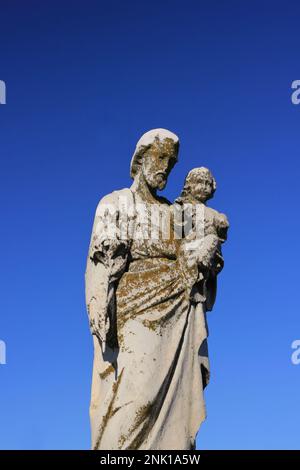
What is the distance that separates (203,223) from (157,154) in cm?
109

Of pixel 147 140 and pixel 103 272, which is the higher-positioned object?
pixel 147 140

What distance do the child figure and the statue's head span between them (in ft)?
1.08

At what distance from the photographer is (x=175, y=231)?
37.1 feet

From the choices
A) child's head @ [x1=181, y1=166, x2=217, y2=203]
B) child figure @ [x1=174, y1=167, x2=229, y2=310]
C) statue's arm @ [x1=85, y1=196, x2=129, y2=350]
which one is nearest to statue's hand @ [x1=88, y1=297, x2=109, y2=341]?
statue's arm @ [x1=85, y1=196, x2=129, y2=350]

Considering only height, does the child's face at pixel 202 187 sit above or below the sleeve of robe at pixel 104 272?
above

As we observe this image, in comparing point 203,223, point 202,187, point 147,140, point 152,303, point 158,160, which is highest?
point 147,140

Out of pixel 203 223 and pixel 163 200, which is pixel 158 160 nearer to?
pixel 163 200

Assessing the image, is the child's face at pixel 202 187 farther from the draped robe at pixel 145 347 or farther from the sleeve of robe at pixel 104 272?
the sleeve of robe at pixel 104 272

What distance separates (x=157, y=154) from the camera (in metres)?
11.4

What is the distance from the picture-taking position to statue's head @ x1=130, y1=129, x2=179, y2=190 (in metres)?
11.4

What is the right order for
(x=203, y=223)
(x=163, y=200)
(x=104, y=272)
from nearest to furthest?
(x=104, y=272) < (x=203, y=223) < (x=163, y=200)

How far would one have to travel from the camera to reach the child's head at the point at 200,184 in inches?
446

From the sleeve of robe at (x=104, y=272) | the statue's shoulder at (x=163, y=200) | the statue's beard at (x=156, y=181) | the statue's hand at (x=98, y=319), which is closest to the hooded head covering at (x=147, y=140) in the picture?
the statue's beard at (x=156, y=181)

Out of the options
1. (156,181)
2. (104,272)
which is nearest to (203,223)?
(156,181)
